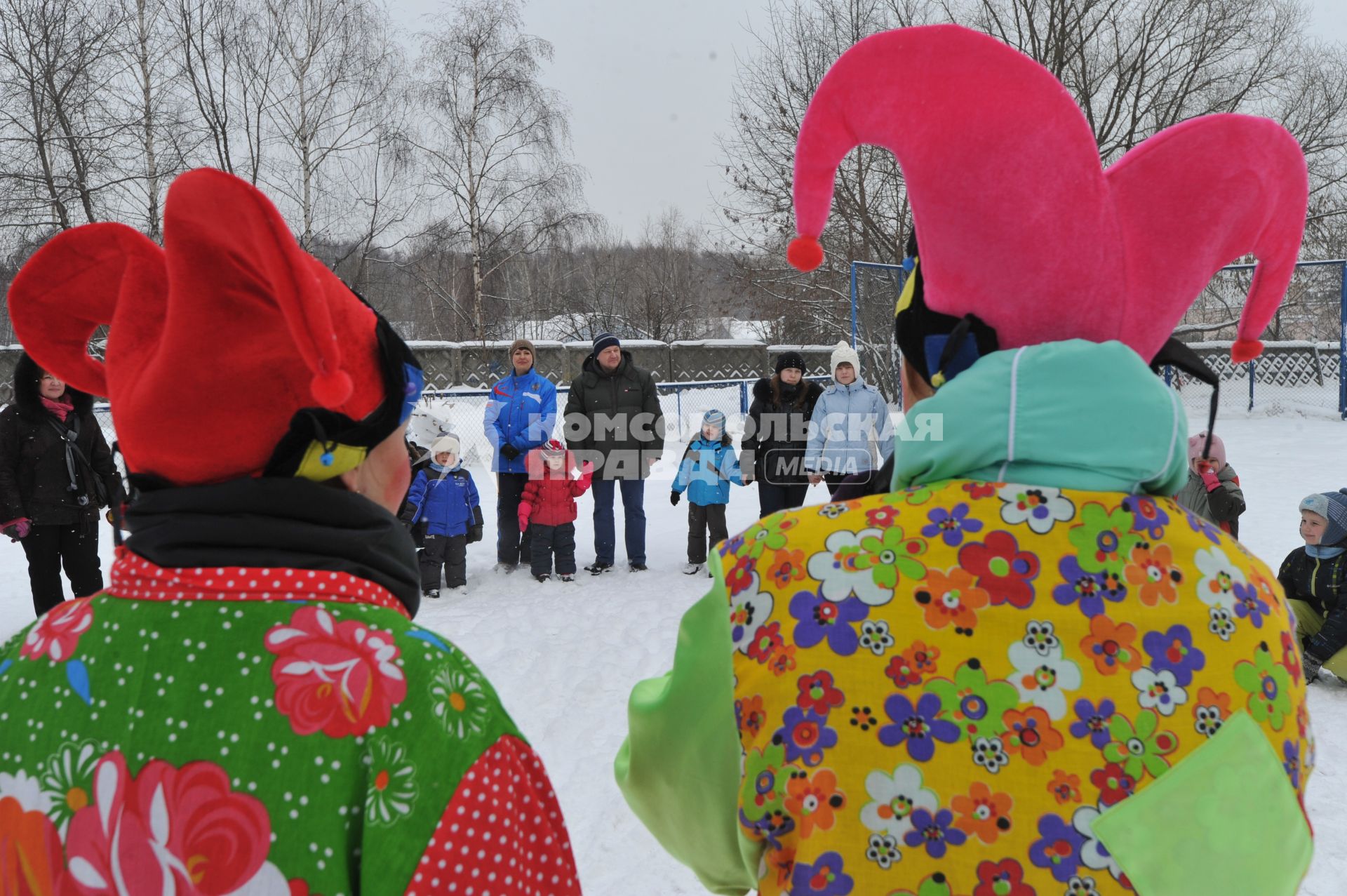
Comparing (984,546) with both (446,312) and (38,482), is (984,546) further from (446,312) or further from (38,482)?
(446,312)

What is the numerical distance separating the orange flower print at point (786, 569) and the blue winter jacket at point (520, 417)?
5.82 metres

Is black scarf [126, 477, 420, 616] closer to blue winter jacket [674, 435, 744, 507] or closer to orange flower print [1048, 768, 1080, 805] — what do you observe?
orange flower print [1048, 768, 1080, 805]

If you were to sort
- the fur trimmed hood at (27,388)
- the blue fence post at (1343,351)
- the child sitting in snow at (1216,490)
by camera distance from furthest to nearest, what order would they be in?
the blue fence post at (1343,351) → the child sitting in snow at (1216,490) → the fur trimmed hood at (27,388)

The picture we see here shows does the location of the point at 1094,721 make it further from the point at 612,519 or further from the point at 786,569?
the point at 612,519

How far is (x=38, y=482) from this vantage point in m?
5.12

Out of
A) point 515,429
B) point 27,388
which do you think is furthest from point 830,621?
point 515,429

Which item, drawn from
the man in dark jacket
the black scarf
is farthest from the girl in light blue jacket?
the black scarf

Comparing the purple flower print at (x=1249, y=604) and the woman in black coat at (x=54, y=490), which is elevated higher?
the purple flower print at (x=1249, y=604)

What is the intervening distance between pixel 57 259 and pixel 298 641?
660 millimetres

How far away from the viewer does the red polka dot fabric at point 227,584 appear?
3.18 ft

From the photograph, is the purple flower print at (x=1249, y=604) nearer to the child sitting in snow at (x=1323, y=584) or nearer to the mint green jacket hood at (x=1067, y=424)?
the mint green jacket hood at (x=1067, y=424)

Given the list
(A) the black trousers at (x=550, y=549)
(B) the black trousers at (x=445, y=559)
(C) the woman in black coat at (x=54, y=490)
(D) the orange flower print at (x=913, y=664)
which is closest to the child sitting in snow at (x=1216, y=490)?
(A) the black trousers at (x=550, y=549)

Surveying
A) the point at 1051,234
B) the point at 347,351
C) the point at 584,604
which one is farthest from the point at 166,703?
the point at 584,604

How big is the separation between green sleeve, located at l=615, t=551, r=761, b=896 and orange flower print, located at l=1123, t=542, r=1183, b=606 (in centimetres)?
44
